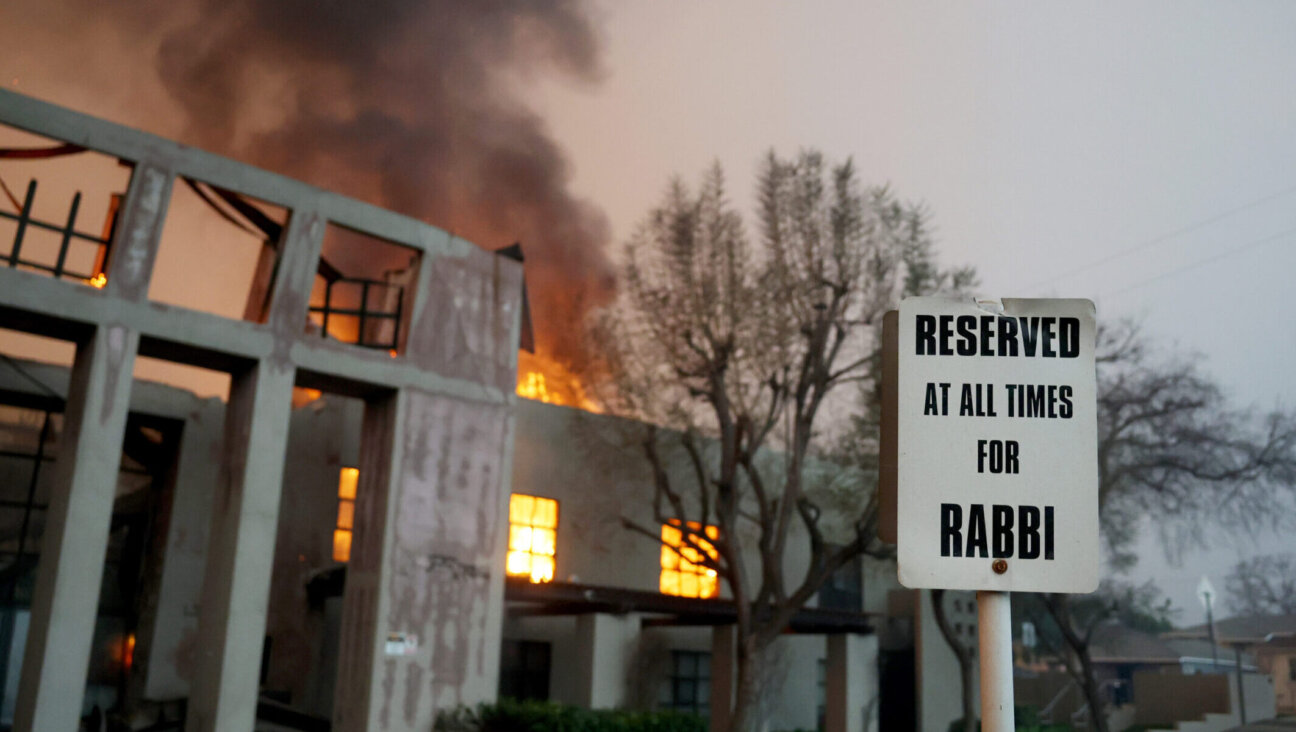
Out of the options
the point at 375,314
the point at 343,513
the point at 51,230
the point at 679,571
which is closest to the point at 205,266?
the point at 343,513

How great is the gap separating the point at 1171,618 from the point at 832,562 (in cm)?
6237

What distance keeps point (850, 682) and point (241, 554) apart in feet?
50.5

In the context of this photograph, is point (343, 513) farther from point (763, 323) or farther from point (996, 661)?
point (996, 661)

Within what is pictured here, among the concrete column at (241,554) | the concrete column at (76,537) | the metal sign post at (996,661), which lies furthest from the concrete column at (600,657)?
the metal sign post at (996,661)

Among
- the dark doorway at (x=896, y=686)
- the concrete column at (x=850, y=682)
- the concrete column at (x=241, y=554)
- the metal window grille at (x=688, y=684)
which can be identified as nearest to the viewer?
the concrete column at (x=241, y=554)

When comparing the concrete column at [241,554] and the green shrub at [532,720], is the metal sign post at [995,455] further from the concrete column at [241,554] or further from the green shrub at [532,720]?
the green shrub at [532,720]

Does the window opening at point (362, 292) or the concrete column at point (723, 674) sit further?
the concrete column at point (723, 674)

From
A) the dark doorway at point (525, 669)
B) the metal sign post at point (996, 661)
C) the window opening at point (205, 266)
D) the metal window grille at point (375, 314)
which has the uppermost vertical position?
the window opening at point (205, 266)

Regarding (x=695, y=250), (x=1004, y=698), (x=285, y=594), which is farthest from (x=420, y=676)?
(x=1004, y=698)

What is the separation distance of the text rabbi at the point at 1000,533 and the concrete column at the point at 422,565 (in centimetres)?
1676

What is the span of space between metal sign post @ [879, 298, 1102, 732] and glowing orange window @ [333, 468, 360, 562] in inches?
883

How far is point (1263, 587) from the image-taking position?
147 feet

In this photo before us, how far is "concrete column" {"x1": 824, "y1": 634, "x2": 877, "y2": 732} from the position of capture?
87.5 feet

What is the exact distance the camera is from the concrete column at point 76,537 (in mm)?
15266
